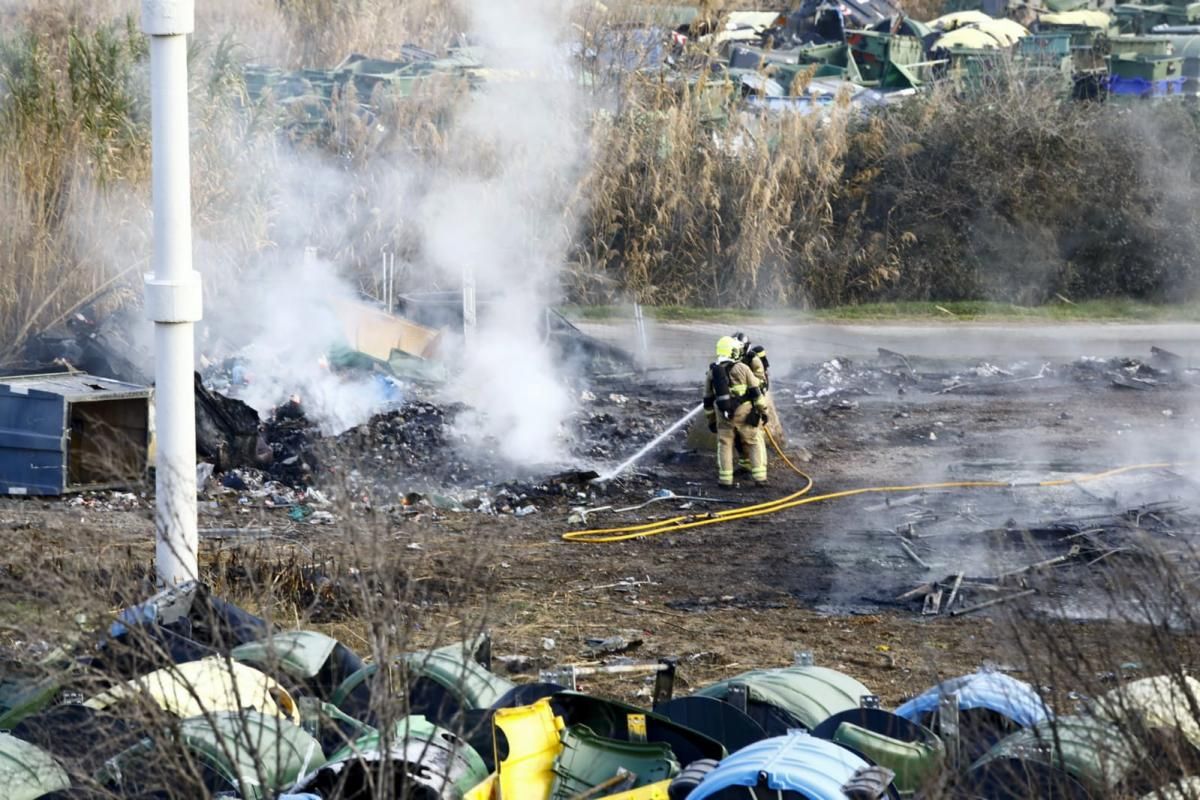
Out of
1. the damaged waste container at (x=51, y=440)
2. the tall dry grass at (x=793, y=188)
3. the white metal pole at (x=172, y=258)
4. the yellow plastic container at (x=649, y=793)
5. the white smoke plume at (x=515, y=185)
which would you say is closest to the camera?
the yellow plastic container at (x=649, y=793)

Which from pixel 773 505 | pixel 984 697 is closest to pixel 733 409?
pixel 773 505

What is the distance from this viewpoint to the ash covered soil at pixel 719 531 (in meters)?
9.22

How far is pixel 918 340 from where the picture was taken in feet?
68.8

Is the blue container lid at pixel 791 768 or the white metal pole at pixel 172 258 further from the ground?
the white metal pole at pixel 172 258

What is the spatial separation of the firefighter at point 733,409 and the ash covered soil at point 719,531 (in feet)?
0.83

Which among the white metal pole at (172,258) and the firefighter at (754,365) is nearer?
the white metal pole at (172,258)

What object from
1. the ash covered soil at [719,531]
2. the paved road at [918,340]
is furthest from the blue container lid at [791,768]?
the paved road at [918,340]

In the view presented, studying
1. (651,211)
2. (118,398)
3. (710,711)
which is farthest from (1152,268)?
(710,711)

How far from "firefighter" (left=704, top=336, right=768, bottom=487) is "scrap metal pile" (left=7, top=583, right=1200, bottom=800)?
590cm

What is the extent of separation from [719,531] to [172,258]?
533cm

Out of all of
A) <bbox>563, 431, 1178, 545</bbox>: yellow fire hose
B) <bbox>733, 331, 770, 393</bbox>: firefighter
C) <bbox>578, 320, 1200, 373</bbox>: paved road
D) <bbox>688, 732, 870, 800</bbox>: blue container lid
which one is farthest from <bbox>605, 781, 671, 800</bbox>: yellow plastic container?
<bbox>578, 320, 1200, 373</bbox>: paved road

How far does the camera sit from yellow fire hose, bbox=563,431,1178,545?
12.0 metres

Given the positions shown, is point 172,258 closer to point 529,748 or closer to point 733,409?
point 529,748

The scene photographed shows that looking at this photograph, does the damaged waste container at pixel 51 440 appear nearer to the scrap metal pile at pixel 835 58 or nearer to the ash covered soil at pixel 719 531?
the ash covered soil at pixel 719 531
